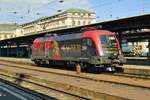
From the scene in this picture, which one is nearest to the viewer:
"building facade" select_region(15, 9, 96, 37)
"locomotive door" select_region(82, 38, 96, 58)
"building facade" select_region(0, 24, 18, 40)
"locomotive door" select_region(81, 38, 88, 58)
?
"locomotive door" select_region(82, 38, 96, 58)

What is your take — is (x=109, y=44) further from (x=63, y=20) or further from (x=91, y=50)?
(x=63, y=20)

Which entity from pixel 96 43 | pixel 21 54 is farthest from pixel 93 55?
pixel 21 54

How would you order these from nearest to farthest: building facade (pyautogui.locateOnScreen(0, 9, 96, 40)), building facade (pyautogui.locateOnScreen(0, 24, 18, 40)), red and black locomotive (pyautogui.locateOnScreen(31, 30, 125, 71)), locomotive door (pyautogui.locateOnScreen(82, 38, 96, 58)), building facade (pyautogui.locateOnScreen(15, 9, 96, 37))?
red and black locomotive (pyautogui.locateOnScreen(31, 30, 125, 71)) < locomotive door (pyautogui.locateOnScreen(82, 38, 96, 58)) < building facade (pyautogui.locateOnScreen(0, 9, 96, 40)) < building facade (pyautogui.locateOnScreen(15, 9, 96, 37)) < building facade (pyautogui.locateOnScreen(0, 24, 18, 40))

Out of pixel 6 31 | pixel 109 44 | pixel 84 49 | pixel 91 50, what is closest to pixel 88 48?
pixel 91 50

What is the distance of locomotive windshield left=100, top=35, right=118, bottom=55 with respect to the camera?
27791 millimetres

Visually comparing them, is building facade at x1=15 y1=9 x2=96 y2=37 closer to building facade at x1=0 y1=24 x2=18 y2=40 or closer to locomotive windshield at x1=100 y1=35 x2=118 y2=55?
building facade at x1=0 y1=24 x2=18 y2=40

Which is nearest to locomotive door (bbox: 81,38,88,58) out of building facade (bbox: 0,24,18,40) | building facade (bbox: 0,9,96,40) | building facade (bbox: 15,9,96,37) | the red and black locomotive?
the red and black locomotive

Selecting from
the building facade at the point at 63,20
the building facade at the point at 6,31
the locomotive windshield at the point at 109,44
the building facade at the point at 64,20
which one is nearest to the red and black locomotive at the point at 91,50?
the locomotive windshield at the point at 109,44

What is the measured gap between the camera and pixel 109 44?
2830 cm

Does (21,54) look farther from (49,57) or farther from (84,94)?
(84,94)

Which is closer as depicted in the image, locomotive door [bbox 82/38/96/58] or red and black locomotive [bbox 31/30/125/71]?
red and black locomotive [bbox 31/30/125/71]

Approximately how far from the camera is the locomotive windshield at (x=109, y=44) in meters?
27.8

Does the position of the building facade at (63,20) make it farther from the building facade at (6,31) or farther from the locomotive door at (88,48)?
the locomotive door at (88,48)

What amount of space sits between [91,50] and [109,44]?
1479 millimetres
